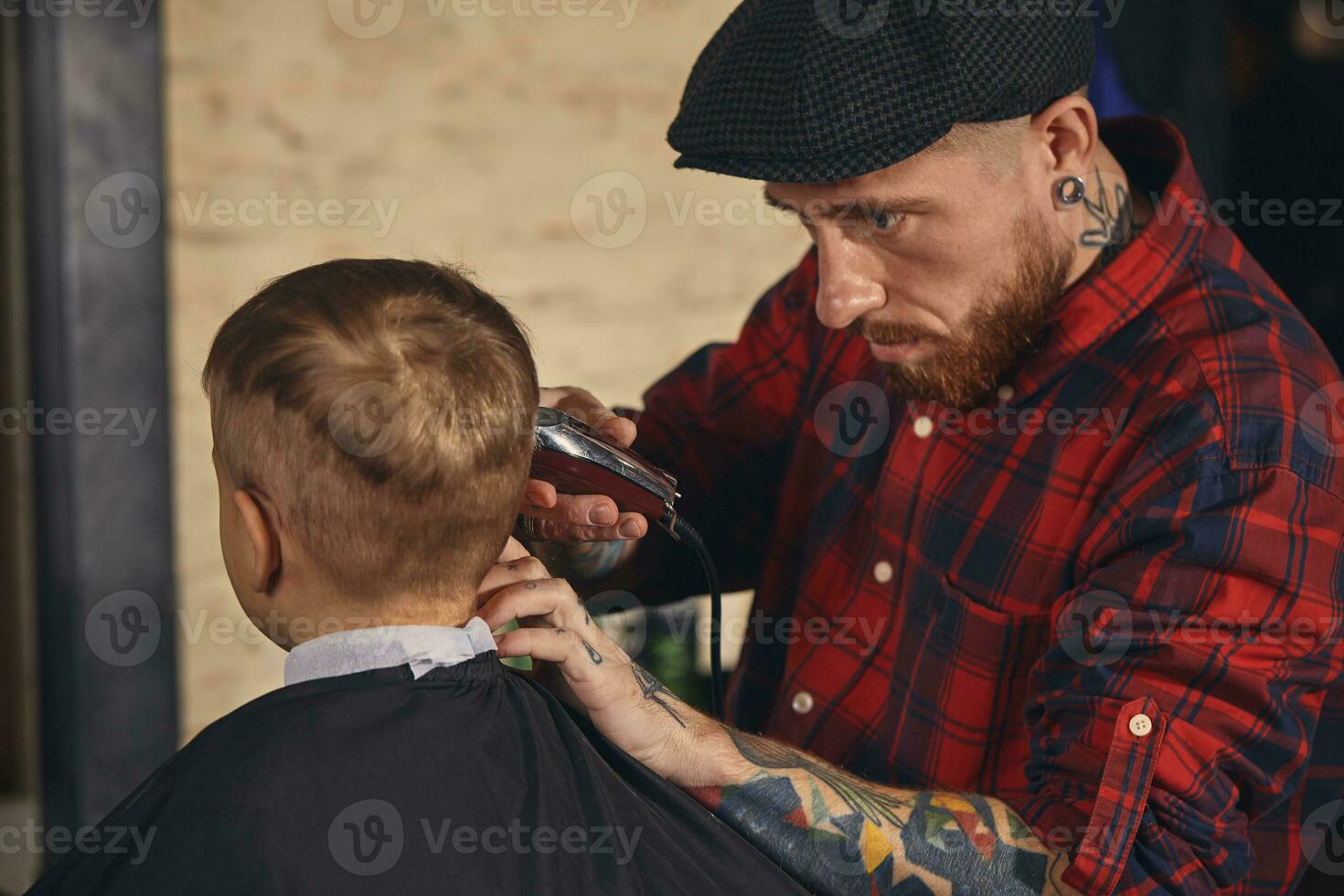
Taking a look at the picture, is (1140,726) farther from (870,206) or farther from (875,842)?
(870,206)

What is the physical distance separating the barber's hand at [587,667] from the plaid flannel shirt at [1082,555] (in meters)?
0.37

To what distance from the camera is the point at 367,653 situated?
114 cm

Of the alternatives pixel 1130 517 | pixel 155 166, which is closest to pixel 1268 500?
pixel 1130 517

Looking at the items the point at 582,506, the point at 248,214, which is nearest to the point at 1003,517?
the point at 582,506

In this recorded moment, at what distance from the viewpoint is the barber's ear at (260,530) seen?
3.59ft

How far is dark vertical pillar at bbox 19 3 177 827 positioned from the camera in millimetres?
2477

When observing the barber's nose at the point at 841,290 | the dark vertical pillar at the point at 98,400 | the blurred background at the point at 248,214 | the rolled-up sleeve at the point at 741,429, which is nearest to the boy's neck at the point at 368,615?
the barber's nose at the point at 841,290

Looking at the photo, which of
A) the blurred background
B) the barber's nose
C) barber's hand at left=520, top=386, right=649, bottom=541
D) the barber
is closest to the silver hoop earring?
the barber

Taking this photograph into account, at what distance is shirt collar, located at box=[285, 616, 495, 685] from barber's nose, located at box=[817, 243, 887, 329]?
61cm

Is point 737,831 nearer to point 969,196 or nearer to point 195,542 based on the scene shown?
point 969,196

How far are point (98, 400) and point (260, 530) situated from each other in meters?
1.69

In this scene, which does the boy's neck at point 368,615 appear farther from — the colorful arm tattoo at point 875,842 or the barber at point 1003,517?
the colorful arm tattoo at point 875,842

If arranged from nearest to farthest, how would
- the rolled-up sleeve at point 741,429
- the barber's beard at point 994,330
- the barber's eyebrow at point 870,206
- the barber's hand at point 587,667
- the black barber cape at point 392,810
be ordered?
the black barber cape at point 392,810 < the barber's hand at point 587,667 < the barber's eyebrow at point 870,206 < the barber's beard at point 994,330 < the rolled-up sleeve at point 741,429

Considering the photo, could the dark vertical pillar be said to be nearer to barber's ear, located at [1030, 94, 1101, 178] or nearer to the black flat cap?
the black flat cap
